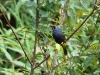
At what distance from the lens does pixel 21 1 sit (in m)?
4.06

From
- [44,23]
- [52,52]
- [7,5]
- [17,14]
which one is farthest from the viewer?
[7,5]

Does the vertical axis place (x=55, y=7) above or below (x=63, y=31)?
above

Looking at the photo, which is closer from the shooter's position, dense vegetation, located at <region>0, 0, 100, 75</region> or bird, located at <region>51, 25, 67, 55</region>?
dense vegetation, located at <region>0, 0, 100, 75</region>

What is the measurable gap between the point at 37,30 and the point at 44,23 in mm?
78

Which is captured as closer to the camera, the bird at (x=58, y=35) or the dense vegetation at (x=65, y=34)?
the dense vegetation at (x=65, y=34)

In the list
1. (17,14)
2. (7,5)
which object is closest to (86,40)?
(17,14)

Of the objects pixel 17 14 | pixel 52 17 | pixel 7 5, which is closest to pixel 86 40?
pixel 52 17

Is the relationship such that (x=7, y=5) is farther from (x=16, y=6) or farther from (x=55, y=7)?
(x=55, y=7)

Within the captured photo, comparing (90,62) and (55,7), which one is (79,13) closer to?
(55,7)

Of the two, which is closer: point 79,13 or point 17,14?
point 79,13

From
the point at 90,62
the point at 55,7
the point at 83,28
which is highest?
the point at 55,7

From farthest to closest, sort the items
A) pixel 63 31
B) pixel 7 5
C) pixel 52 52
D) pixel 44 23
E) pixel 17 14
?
pixel 7 5 → pixel 17 14 → pixel 63 31 → pixel 44 23 → pixel 52 52

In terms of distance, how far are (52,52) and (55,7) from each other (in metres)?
0.28

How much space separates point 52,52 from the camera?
154cm
